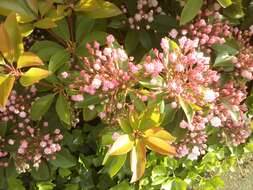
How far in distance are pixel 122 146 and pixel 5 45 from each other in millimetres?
382

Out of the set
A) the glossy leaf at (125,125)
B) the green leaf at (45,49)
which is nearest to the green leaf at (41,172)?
the green leaf at (45,49)

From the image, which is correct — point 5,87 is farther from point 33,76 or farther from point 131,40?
point 131,40

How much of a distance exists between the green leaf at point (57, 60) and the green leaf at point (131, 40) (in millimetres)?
246

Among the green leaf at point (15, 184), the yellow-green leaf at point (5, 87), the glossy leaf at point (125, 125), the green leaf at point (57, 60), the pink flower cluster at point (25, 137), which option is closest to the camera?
the yellow-green leaf at point (5, 87)

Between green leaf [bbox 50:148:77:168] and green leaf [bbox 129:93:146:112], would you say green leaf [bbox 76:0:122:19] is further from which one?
green leaf [bbox 50:148:77:168]

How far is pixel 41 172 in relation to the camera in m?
1.79

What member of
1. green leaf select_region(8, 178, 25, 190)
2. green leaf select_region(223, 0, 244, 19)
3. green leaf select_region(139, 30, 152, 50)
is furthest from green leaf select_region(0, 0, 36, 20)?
green leaf select_region(8, 178, 25, 190)

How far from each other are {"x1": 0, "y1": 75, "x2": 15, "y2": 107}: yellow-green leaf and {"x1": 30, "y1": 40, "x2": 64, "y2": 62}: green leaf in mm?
262

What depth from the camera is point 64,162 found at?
70.2 inches

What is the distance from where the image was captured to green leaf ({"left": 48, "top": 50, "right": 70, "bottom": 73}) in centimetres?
134

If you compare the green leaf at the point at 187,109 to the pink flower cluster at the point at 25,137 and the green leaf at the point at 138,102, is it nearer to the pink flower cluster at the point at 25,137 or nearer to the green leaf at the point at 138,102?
the green leaf at the point at 138,102

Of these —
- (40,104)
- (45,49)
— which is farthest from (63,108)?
(45,49)

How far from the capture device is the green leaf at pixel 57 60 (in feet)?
4.39

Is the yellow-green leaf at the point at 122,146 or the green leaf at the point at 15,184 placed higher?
the yellow-green leaf at the point at 122,146
